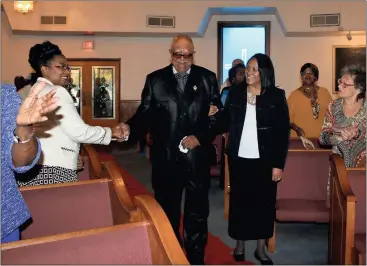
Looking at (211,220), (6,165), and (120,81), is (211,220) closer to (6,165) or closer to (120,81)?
(6,165)

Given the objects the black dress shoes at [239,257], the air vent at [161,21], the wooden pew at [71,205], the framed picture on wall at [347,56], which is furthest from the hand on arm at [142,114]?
the framed picture on wall at [347,56]

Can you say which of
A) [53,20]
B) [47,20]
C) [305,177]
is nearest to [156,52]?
[53,20]

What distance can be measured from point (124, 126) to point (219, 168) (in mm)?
3148

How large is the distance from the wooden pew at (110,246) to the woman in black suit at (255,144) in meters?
1.71

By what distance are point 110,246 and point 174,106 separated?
1.66m

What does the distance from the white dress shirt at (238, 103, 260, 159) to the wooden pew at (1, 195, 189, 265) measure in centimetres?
170

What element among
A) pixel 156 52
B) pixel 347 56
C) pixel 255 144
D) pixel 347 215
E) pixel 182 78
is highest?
pixel 156 52

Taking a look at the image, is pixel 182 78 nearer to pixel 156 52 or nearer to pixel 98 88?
pixel 156 52

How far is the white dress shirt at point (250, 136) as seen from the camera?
125 inches

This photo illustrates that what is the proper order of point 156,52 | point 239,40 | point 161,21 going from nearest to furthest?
point 161,21, point 239,40, point 156,52

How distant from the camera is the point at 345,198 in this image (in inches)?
109

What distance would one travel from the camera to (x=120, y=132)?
304cm

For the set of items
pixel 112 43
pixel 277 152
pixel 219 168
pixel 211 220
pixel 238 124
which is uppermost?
pixel 112 43

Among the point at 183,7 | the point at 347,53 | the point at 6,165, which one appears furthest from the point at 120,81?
the point at 6,165
